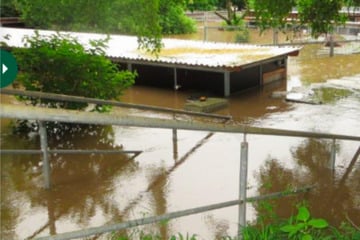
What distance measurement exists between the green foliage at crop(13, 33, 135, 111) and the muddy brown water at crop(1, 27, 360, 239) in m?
0.90

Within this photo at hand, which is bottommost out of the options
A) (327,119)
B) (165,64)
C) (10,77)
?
(327,119)

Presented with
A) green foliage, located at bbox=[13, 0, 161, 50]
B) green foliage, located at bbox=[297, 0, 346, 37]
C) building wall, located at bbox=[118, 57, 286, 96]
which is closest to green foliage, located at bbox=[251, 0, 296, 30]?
green foliage, located at bbox=[297, 0, 346, 37]

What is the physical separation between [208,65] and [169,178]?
6.98 meters

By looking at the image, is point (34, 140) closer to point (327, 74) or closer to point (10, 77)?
point (10, 77)

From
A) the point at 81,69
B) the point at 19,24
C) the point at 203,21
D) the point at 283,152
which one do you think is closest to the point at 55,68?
the point at 81,69

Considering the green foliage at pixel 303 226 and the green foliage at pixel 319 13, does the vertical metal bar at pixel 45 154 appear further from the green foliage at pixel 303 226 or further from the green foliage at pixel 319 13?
the green foliage at pixel 319 13

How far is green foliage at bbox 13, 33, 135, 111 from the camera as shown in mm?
9125

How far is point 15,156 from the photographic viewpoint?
26.7 ft

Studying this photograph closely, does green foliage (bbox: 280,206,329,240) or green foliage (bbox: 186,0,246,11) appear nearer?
green foliage (bbox: 280,206,329,240)

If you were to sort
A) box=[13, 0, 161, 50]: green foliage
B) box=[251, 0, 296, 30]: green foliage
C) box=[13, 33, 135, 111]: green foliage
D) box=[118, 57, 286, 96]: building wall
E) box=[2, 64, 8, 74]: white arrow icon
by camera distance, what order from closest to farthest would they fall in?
box=[2, 64, 8, 74]: white arrow icon < box=[13, 0, 161, 50]: green foliage < box=[251, 0, 296, 30]: green foliage < box=[13, 33, 135, 111]: green foliage < box=[118, 57, 286, 96]: building wall

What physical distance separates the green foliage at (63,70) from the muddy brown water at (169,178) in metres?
0.90

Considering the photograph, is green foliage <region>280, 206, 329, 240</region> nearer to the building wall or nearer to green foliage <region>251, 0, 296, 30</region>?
green foliage <region>251, 0, 296, 30</region>

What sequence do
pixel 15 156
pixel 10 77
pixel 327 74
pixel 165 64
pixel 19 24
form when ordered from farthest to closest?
pixel 19 24 → pixel 327 74 → pixel 165 64 → pixel 15 156 → pixel 10 77

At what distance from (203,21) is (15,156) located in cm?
3407
